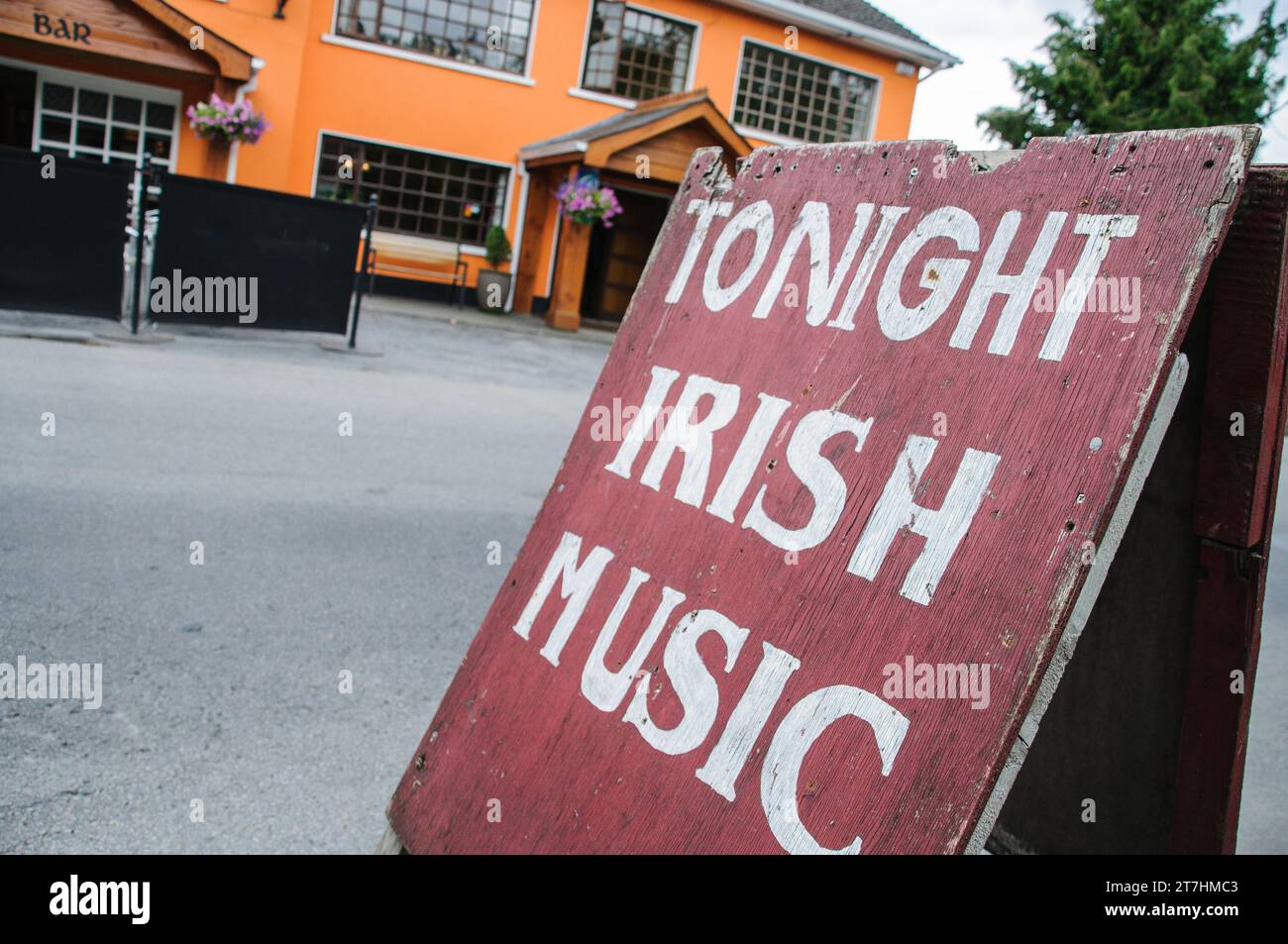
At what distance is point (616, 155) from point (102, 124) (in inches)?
310

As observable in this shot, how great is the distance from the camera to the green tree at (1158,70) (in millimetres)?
23500

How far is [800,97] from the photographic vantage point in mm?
20719

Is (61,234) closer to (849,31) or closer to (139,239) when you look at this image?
(139,239)

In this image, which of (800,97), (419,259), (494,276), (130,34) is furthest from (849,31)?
(130,34)

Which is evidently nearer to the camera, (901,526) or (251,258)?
(901,526)

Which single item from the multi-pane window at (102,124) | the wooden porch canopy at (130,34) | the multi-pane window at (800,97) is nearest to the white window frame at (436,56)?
the wooden porch canopy at (130,34)

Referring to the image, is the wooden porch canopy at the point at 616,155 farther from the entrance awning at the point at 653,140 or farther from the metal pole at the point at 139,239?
the metal pole at the point at 139,239

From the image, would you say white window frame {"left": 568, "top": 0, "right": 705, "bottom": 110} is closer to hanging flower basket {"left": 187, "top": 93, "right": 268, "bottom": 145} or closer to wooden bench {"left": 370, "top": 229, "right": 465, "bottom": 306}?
wooden bench {"left": 370, "top": 229, "right": 465, "bottom": 306}

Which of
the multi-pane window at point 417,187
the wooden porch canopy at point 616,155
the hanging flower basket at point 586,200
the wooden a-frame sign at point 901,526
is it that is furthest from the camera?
the multi-pane window at point 417,187

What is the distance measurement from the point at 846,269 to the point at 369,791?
1.94 meters

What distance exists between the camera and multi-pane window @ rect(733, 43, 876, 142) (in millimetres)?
20375

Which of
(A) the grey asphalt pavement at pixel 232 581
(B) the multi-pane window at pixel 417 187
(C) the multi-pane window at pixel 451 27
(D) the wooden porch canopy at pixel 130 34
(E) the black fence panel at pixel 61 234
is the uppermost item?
(C) the multi-pane window at pixel 451 27

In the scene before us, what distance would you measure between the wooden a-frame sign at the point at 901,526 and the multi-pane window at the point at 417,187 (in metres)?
16.7

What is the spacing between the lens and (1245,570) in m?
1.96
